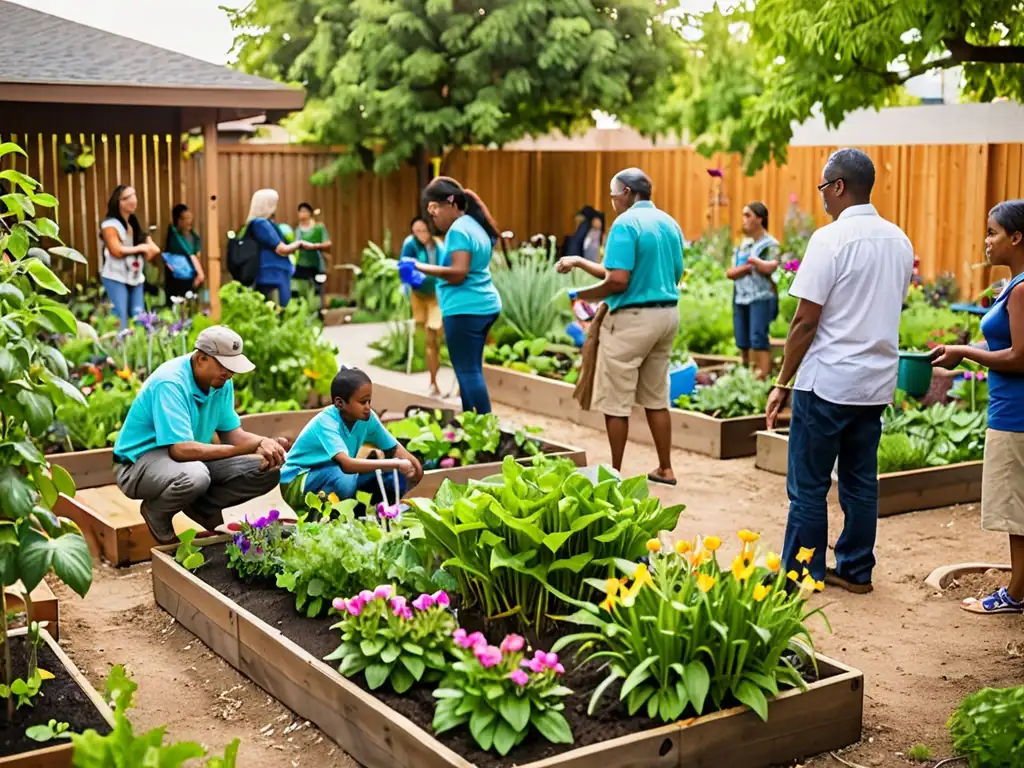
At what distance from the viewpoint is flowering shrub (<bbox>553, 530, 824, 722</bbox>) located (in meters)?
4.25

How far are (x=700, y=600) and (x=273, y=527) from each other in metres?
2.17

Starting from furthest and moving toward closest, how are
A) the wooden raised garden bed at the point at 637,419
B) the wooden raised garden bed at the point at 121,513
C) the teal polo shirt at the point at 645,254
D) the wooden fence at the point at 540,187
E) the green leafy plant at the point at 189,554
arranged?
the wooden fence at the point at 540,187
the wooden raised garden bed at the point at 637,419
the teal polo shirt at the point at 645,254
the wooden raised garden bed at the point at 121,513
the green leafy plant at the point at 189,554

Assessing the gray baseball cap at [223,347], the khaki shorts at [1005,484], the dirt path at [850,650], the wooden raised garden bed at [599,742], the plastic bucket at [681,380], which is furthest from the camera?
the plastic bucket at [681,380]

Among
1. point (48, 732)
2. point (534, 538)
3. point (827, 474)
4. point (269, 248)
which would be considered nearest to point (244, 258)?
point (269, 248)

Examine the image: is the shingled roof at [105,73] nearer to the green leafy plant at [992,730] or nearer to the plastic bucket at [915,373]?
the plastic bucket at [915,373]

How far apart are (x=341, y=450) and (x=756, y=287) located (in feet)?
17.7

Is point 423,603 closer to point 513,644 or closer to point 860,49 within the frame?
point 513,644

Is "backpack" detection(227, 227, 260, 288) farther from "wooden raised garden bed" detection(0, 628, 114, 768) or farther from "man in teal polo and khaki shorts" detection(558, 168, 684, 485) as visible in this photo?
"wooden raised garden bed" detection(0, 628, 114, 768)

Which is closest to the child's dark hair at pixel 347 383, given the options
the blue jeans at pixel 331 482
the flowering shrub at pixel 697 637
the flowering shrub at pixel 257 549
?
the blue jeans at pixel 331 482

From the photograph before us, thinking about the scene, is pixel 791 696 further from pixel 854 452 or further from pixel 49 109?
pixel 49 109

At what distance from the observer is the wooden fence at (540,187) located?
14.1 m

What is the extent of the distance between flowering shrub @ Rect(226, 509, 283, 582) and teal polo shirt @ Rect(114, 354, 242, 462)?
2.00 ft

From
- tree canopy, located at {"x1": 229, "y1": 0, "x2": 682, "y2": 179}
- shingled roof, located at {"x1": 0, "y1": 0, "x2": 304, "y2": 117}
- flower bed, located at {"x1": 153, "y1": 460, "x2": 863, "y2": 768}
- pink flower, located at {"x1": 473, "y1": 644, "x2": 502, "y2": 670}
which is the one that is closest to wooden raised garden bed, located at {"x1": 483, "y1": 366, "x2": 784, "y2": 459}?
shingled roof, located at {"x1": 0, "y1": 0, "x2": 304, "y2": 117}

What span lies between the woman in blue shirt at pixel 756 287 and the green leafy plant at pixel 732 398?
0.82 m
